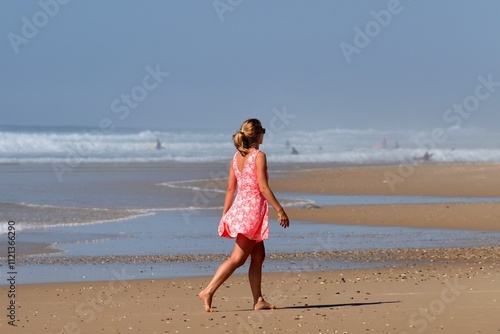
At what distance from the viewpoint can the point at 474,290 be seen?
9.35m

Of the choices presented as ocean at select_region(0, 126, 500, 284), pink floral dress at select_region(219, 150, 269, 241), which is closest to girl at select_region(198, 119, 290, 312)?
pink floral dress at select_region(219, 150, 269, 241)

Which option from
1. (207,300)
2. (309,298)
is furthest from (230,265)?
(309,298)

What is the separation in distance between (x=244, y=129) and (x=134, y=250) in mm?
5402

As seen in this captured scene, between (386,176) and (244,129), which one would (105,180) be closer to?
(386,176)

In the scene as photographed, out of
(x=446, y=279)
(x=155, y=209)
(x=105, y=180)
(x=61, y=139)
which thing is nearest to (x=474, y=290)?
(x=446, y=279)

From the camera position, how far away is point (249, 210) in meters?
8.47

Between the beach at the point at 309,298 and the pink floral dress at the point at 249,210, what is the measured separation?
698 millimetres

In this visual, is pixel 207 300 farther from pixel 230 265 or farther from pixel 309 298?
pixel 309 298

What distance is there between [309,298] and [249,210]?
127 centimetres

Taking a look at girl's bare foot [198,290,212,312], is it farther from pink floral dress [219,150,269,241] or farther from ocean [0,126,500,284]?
ocean [0,126,500,284]

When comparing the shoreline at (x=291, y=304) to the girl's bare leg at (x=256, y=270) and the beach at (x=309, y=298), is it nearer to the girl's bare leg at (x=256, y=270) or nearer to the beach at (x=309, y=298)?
the beach at (x=309, y=298)

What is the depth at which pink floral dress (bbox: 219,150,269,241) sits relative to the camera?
27.8 feet

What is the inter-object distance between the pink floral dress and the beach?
2.29 feet

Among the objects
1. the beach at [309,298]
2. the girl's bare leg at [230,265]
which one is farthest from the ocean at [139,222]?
the girl's bare leg at [230,265]
